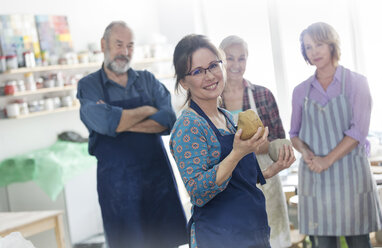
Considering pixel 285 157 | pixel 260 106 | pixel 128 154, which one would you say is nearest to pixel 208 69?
pixel 285 157

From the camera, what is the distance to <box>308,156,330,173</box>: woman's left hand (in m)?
2.62

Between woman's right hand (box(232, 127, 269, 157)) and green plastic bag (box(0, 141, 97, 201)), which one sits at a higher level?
woman's right hand (box(232, 127, 269, 157))

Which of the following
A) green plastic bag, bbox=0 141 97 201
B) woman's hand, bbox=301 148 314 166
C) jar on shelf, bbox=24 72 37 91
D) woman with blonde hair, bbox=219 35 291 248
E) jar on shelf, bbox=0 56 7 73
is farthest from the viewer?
jar on shelf, bbox=24 72 37 91

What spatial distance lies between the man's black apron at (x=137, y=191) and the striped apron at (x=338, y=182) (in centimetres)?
70

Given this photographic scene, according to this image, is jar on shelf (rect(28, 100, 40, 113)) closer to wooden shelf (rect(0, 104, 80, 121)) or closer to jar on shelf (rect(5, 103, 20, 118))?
wooden shelf (rect(0, 104, 80, 121))

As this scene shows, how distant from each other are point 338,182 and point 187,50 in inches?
51.8

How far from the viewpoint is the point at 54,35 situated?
5.11 m

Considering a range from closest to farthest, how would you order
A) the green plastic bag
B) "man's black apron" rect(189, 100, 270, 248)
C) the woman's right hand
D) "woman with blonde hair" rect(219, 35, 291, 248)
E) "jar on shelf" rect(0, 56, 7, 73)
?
1. the woman's right hand
2. "man's black apron" rect(189, 100, 270, 248)
3. "woman with blonde hair" rect(219, 35, 291, 248)
4. the green plastic bag
5. "jar on shelf" rect(0, 56, 7, 73)

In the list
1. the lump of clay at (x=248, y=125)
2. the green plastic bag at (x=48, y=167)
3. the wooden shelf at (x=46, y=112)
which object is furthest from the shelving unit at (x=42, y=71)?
the lump of clay at (x=248, y=125)

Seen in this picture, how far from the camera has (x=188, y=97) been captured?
1.75 meters

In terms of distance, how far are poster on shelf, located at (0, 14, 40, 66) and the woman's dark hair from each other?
345cm

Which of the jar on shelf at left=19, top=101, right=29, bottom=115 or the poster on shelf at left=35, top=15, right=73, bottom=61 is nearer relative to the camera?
the jar on shelf at left=19, top=101, right=29, bottom=115

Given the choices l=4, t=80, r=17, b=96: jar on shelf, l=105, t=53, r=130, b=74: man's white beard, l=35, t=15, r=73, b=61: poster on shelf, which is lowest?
l=4, t=80, r=17, b=96: jar on shelf

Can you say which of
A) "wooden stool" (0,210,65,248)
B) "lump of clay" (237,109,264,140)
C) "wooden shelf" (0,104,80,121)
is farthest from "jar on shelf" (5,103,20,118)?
"lump of clay" (237,109,264,140)
